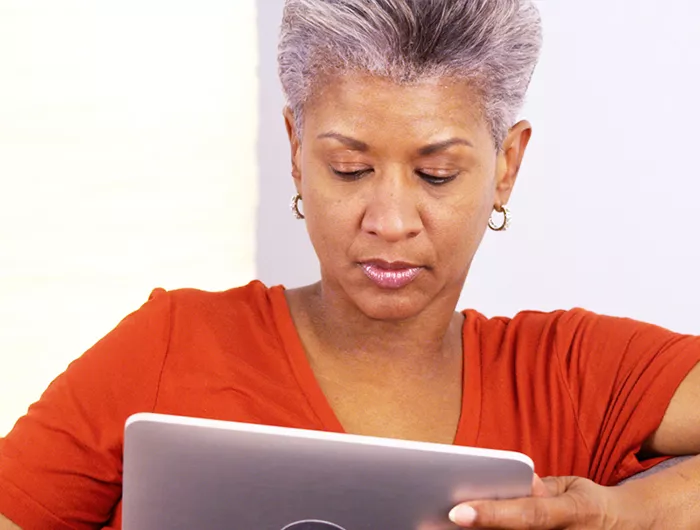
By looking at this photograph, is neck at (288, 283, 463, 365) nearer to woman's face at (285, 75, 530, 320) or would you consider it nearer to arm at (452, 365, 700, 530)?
woman's face at (285, 75, 530, 320)

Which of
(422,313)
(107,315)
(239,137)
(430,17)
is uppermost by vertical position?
(430,17)

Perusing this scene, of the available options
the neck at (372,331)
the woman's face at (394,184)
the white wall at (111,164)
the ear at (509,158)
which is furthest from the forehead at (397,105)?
the white wall at (111,164)

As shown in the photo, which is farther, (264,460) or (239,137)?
(239,137)

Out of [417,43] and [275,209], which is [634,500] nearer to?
[417,43]

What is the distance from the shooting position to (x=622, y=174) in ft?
8.87

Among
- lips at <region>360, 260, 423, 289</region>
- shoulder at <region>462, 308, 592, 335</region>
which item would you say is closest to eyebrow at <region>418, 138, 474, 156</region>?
lips at <region>360, 260, 423, 289</region>

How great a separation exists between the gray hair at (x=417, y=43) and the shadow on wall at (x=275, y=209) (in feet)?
4.28

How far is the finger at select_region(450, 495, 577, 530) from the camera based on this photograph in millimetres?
1170

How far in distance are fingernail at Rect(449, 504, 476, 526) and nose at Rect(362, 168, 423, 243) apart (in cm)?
38

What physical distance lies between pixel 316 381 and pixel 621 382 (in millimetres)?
431

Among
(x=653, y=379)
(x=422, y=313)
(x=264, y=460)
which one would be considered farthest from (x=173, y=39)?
(x=264, y=460)

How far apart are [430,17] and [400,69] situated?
0.25ft

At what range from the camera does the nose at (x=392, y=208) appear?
1.42 m

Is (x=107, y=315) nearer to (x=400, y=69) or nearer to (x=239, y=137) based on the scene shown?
(x=239, y=137)
